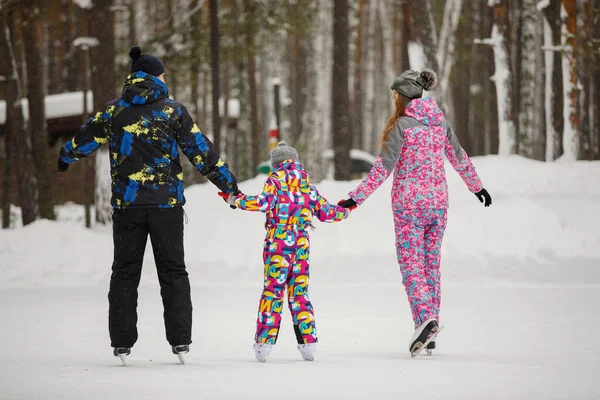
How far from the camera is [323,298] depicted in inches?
515

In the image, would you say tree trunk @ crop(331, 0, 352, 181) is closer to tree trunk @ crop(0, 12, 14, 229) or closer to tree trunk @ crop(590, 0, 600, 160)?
tree trunk @ crop(590, 0, 600, 160)

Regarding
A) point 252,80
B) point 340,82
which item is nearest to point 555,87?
point 340,82

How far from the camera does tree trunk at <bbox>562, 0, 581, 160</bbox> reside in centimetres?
2375

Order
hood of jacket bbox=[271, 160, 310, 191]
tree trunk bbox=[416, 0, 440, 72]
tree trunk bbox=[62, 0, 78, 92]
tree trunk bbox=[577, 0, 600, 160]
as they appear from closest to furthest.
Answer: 1. hood of jacket bbox=[271, 160, 310, 191]
2. tree trunk bbox=[416, 0, 440, 72]
3. tree trunk bbox=[577, 0, 600, 160]
4. tree trunk bbox=[62, 0, 78, 92]

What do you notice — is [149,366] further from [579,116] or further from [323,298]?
[579,116]

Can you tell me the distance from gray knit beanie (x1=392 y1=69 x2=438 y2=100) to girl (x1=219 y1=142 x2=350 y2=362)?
1.05 metres

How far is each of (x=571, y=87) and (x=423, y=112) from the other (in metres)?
16.9

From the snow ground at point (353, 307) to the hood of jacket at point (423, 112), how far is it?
1.67 m

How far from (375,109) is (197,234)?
115 ft

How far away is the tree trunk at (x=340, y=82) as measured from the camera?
23.4m

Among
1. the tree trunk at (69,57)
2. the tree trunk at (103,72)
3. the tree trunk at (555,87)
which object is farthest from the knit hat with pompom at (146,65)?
the tree trunk at (69,57)

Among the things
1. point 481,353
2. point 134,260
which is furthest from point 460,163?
point 134,260

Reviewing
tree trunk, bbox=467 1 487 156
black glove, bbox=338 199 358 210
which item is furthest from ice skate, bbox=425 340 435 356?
tree trunk, bbox=467 1 487 156

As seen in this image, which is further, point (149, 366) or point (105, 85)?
point (105, 85)
